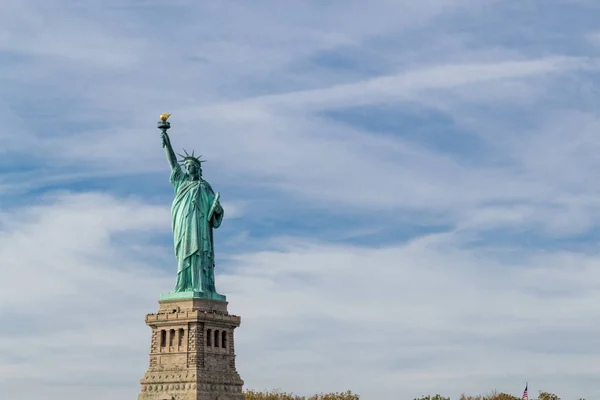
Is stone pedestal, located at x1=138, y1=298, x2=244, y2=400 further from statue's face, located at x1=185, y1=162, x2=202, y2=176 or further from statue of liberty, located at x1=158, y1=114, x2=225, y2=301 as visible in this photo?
statue's face, located at x1=185, y1=162, x2=202, y2=176

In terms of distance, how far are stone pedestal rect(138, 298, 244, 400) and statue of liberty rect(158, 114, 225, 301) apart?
1.28m

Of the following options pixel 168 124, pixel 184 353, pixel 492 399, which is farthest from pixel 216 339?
pixel 492 399

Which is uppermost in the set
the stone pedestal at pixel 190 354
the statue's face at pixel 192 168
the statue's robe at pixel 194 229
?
the statue's face at pixel 192 168

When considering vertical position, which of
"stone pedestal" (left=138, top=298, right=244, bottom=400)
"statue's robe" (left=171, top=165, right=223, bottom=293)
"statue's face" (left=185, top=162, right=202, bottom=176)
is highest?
"statue's face" (left=185, top=162, right=202, bottom=176)

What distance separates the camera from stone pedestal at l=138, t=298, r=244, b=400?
277ft

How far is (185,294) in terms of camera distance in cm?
8638

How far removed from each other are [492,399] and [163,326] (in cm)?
4965

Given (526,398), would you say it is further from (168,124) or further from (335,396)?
(168,124)

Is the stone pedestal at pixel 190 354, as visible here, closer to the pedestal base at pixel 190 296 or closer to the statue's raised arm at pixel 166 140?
the pedestal base at pixel 190 296

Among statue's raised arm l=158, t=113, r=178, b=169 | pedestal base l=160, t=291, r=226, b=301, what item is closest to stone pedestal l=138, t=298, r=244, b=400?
pedestal base l=160, t=291, r=226, b=301

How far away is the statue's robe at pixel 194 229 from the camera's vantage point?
287ft

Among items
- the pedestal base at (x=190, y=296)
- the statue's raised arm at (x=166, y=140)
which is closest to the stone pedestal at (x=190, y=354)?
the pedestal base at (x=190, y=296)

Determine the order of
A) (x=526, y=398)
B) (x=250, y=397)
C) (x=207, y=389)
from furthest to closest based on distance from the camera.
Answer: (x=250, y=397), (x=526, y=398), (x=207, y=389)

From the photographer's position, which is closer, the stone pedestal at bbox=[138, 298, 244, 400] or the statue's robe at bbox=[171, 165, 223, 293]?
the stone pedestal at bbox=[138, 298, 244, 400]
